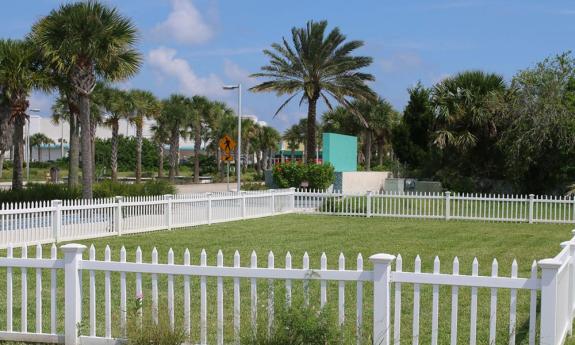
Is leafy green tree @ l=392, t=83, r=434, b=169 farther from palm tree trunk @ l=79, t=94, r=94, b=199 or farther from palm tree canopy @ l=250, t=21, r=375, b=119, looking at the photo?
palm tree trunk @ l=79, t=94, r=94, b=199

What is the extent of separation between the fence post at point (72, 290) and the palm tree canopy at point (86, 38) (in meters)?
16.0

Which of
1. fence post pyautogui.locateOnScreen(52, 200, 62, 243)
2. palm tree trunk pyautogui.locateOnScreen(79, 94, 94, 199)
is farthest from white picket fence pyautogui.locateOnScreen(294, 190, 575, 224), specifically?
fence post pyautogui.locateOnScreen(52, 200, 62, 243)

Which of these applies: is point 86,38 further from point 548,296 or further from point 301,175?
point 548,296

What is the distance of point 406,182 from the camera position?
4053 centimetres

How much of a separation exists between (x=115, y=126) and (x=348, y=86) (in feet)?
Answer: 57.0

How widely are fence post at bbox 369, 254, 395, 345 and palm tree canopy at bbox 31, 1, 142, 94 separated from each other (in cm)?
1754

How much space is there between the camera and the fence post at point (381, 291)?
19.7ft

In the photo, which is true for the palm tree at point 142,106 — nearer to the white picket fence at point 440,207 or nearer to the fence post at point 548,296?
the white picket fence at point 440,207

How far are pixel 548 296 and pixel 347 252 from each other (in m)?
8.80

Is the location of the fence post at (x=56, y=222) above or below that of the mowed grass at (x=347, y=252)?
above

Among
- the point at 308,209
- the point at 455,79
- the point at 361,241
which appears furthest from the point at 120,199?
the point at 455,79

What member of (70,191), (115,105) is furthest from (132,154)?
(70,191)

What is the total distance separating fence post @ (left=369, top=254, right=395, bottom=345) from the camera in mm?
6008

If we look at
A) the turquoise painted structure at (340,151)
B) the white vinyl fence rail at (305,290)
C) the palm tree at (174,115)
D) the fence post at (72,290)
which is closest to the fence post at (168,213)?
the white vinyl fence rail at (305,290)
